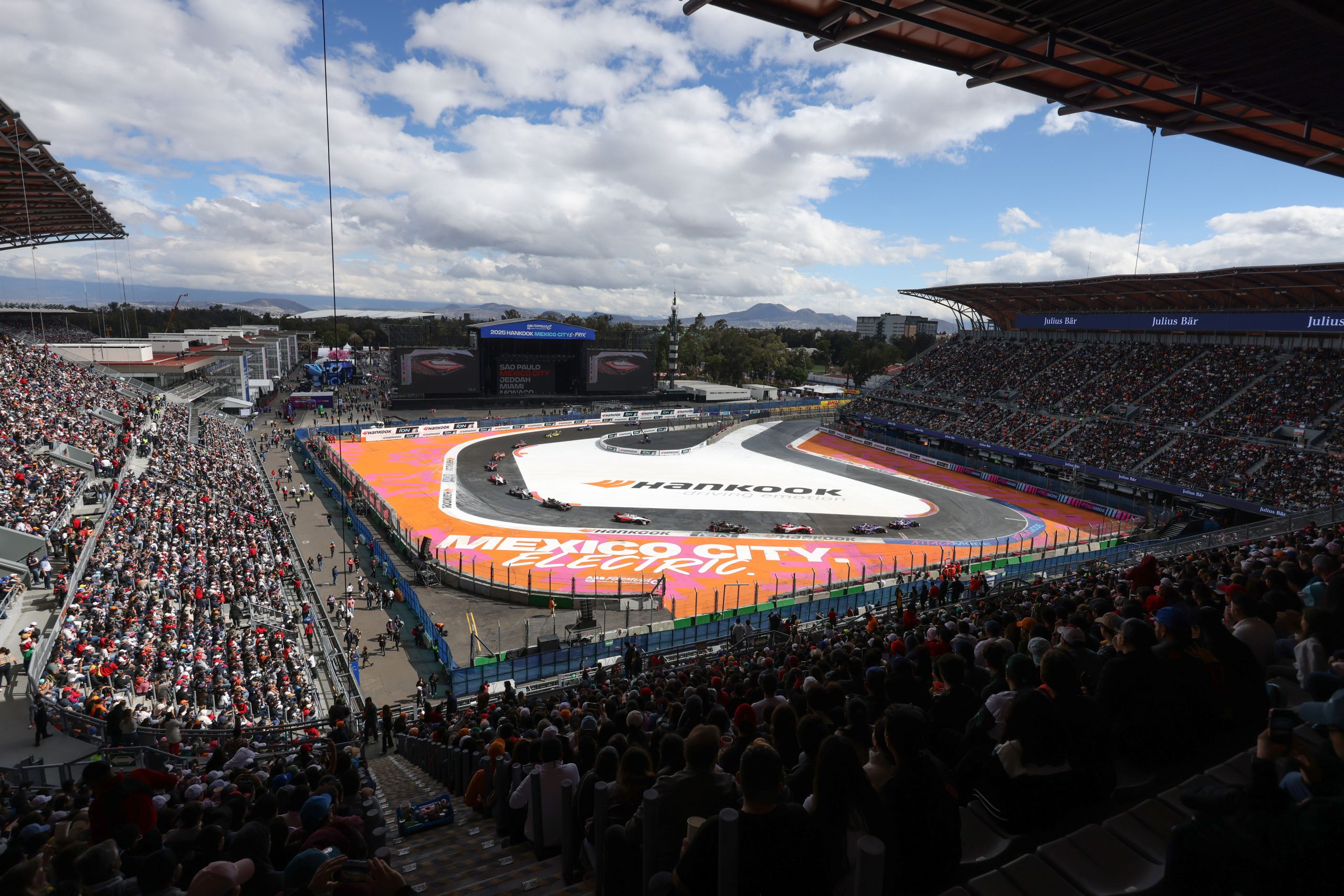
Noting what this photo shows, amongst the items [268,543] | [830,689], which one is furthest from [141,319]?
[830,689]

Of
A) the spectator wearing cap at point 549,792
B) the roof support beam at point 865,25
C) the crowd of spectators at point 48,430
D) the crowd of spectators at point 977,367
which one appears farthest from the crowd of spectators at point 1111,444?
the crowd of spectators at point 48,430

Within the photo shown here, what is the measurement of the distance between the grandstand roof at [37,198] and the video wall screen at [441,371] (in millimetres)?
30494

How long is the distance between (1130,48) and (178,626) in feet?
75.6

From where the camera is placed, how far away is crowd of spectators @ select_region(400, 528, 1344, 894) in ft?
10.4

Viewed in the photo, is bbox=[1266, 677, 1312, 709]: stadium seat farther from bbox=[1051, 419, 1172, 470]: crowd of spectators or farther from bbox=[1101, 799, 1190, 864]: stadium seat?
bbox=[1051, 419, 1172, 470]: crowd of spectators

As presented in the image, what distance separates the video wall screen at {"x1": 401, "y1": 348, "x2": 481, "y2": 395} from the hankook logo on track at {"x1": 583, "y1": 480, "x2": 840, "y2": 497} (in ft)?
120

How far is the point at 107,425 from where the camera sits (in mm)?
34656

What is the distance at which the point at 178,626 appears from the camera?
17797 mm

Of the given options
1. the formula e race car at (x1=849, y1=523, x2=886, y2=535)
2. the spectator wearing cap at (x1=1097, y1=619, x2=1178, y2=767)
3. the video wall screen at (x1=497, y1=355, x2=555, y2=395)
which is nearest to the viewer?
the spectator wearing cap at (x1=1097, y1=619, x2=1178, y2=767)

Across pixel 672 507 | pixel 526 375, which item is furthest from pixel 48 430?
pixel 526 375

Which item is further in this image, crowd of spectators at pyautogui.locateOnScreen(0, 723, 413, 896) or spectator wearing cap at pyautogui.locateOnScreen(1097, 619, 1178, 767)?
spectator wearing cap at pyautogui.locateOnScreen(1097, 619, 1178, 767)

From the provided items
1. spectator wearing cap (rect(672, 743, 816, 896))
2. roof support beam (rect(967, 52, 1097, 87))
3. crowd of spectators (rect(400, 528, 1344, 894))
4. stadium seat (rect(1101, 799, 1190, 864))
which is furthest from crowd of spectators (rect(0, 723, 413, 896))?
roof support beam (rect(967, 52, 1097, 87))

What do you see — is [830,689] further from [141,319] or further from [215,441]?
[141,319]

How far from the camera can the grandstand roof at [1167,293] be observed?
42719mm
